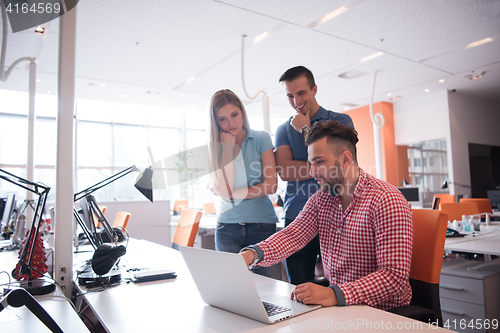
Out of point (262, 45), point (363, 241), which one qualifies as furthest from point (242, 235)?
point (262, 45)

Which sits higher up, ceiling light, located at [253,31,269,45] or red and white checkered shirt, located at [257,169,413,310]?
ceiling light, located at [253,31,269,45]

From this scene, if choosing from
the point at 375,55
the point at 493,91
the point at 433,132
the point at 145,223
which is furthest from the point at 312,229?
the point at 493,91

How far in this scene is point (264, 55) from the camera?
17.7 ft

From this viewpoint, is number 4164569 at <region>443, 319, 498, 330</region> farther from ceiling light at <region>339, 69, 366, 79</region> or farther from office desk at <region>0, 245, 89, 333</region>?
ceiling light at <region>339, 69, 366, 79</region>

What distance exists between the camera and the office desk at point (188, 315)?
869 mm

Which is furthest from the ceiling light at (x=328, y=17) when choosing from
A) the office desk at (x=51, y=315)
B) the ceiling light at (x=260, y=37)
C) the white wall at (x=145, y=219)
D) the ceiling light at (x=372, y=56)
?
the office desk at (x=51, y=315)

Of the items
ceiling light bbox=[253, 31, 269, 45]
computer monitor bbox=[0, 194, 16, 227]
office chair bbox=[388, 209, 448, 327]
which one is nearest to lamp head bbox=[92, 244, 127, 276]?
office chair bbox=[388, 209, 448, 327]

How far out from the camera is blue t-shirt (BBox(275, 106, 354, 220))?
1862 mm

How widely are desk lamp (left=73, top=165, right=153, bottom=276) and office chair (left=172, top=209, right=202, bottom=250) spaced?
0.70 metres

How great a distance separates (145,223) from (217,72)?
9.56 feet

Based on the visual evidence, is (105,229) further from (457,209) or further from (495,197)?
(495,197)

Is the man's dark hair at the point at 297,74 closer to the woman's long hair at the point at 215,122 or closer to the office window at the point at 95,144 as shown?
the woman's long hair at the point at 215,122

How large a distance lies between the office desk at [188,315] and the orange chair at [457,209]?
320 centimetres

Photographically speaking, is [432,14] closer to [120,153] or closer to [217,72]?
[217,72]
